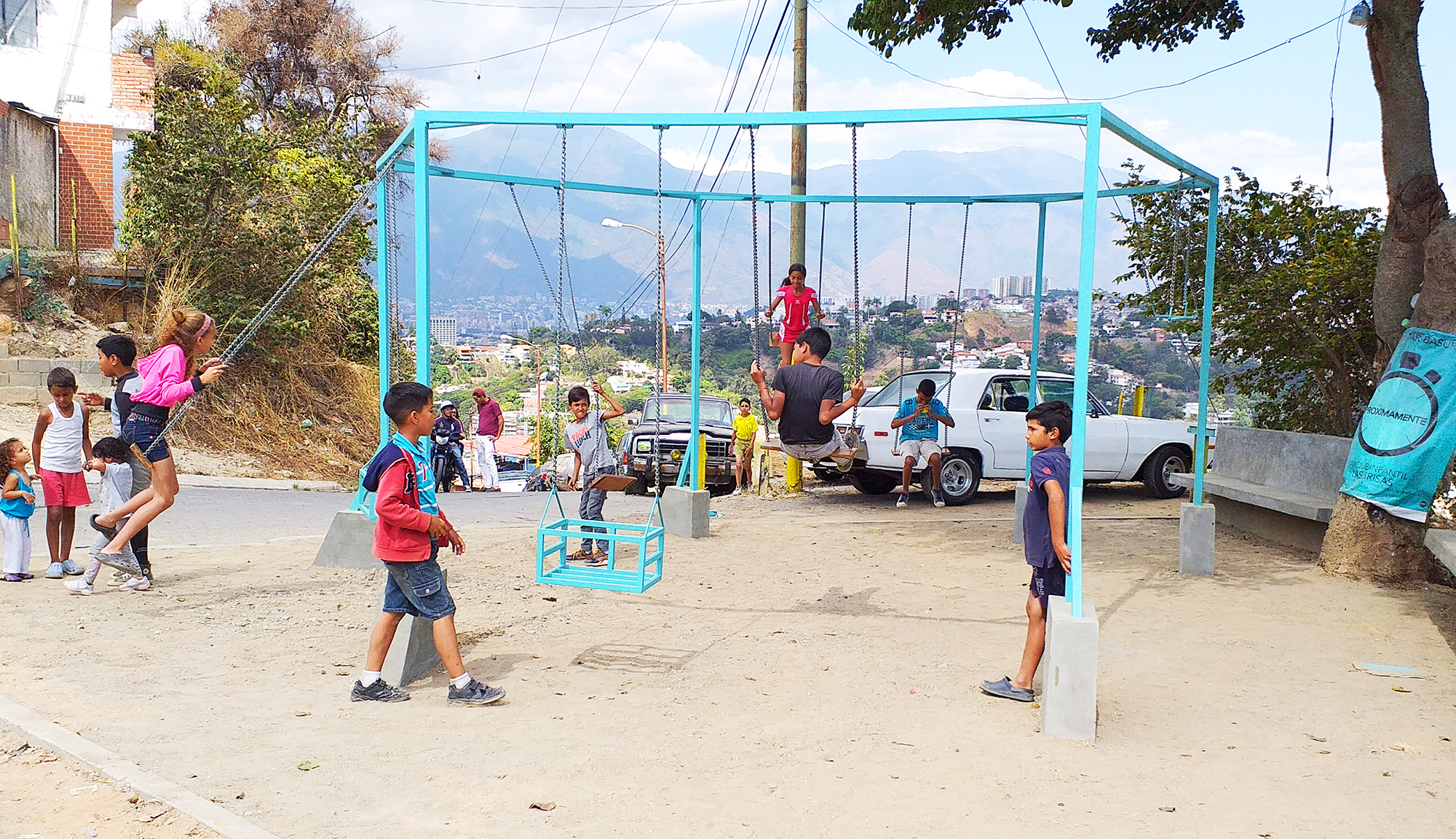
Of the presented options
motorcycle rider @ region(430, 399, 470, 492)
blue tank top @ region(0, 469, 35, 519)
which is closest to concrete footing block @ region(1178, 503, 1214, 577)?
blue tank top @ region(0, 469, 35, 519)

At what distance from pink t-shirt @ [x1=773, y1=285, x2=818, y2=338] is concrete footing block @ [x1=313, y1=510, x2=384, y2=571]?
3887 mm

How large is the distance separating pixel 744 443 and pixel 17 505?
10049mm

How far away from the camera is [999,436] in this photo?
13.6 m

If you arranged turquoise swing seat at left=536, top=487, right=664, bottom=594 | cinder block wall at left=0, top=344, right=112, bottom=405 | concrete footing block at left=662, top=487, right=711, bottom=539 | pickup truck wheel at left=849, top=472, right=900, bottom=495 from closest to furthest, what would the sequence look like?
turquoise swing seat at left=536, top=487, right=664, bottom=594 < concrete footing block at left=662, top=487, right=711, bottom=539 < pickup truck wheel at left=849, top=472, right=900, bottom=495 < cinder block wall at left=0, top=344, right=112, bottom=405

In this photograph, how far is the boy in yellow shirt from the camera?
1603 centimetres

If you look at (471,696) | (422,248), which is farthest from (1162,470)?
(471,696)

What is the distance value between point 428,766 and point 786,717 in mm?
1730

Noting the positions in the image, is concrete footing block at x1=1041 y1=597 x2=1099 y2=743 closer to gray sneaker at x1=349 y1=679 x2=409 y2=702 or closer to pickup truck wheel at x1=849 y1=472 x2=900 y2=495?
gray sneaker at x1=349 y1=679 x2=409 y2=702

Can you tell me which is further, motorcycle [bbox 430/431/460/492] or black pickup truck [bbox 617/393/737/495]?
black pickup truck [bbox 617/393/737/495]

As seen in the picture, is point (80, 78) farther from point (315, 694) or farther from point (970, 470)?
point (315, 694)

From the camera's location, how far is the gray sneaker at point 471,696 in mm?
5363

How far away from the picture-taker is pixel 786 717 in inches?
210

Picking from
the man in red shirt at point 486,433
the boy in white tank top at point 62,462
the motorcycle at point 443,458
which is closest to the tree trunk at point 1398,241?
the boy in white tank top at point 62,462

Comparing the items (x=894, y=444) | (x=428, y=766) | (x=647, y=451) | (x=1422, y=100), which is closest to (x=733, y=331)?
(x=647, y=451)
